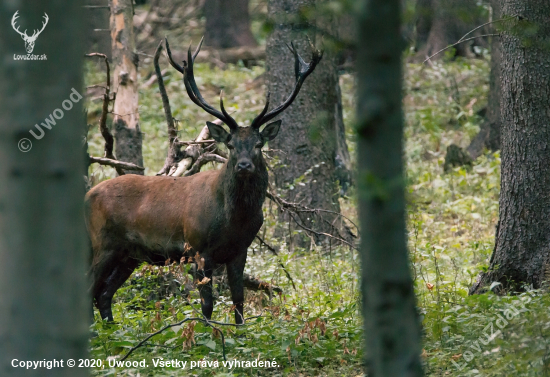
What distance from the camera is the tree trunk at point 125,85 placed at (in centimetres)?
Result: 1018

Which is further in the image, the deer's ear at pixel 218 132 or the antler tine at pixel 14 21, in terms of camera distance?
the deer's ear at pixel 218 132

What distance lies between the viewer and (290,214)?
8.34 meters

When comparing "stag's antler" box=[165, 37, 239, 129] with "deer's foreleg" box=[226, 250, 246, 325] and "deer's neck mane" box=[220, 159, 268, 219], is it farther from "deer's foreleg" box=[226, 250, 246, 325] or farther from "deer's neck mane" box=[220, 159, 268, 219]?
"deer's foreleg" box=[226, 250, 246, 325]

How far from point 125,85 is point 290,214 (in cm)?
365

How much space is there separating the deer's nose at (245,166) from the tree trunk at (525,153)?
2.46m

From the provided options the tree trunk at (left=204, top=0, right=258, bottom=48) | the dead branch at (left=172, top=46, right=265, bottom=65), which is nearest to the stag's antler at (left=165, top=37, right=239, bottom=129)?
the dead branch at (left=172, top=46, right=265, bottom=65)

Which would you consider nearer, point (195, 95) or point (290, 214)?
point (195, 95)

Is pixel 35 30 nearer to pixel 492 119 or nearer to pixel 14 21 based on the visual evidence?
pixel 14 21

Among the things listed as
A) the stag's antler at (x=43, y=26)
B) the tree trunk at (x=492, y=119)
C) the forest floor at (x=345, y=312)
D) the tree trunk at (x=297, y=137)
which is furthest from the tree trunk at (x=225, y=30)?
the stag's antler at (x=43, y=26)

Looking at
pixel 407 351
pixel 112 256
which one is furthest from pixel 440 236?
pixel 407 351

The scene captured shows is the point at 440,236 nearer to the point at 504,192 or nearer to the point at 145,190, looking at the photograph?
the point at 504,192

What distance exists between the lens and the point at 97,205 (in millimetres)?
7629

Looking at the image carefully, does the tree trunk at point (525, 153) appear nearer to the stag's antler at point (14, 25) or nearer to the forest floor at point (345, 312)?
the forest floor at point (345, 312)

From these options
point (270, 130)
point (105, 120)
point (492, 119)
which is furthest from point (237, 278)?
point (492, 119)
